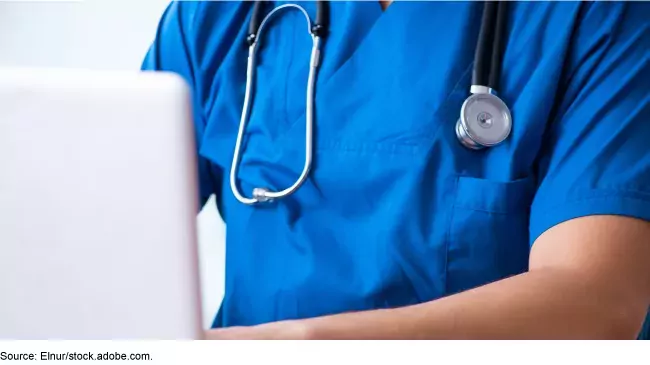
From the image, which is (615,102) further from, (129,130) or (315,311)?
(129,130)

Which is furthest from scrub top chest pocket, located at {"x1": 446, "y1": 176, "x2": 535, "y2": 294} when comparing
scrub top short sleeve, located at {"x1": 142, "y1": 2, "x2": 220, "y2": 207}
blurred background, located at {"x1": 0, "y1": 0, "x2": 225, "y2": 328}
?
blurred background, located at {"x1": 0, "y1": 0, "x2": 225, "y2": 328}

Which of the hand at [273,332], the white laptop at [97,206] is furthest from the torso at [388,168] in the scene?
the white laptop at [97,206]

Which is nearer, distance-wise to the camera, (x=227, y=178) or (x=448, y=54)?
(x=448, y=54)

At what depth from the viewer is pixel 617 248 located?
0.49 meters

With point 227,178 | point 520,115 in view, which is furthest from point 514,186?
point 227,178

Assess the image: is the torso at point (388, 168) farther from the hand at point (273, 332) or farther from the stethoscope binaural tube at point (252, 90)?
the hand at point (273, 332)

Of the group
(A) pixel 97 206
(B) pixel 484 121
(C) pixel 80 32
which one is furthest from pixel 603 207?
(C) pixel 80 32

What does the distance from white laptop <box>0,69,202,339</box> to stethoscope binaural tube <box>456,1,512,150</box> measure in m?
0.41

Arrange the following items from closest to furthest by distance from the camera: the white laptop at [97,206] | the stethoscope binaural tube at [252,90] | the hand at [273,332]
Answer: the white laptop at [97,206]
the hand at [273,332]
the stethoscope binaural tube at [252,90]

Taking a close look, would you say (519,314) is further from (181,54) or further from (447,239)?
(181,54)

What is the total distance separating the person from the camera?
48cm

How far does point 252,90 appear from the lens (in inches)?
27.7

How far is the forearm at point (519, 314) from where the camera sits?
447 millimetres
